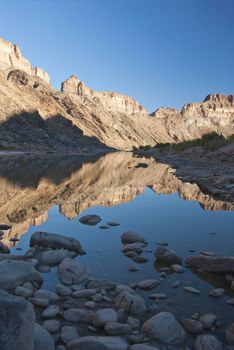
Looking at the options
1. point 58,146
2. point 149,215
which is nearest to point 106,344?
point 149,215

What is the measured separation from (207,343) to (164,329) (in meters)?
0.54

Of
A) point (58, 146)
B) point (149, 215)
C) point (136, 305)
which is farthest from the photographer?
point (58, 146)

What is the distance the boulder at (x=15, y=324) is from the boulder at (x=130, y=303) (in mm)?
2020

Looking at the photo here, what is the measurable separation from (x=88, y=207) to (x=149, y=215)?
2410 mm

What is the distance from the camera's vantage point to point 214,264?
6.98m

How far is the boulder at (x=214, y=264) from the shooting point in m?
6.86

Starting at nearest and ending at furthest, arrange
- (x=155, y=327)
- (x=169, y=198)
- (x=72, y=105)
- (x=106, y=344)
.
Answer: (x=106, y=344) → (x=155, y=327) → (x=169, y=198) → (x=72, y=105)

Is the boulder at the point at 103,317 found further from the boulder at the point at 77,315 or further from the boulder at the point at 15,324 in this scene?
the boulder at the point at 15,324

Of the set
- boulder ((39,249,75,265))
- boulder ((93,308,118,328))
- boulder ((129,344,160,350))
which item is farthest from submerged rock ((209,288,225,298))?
boulder ((39,249,75,265))

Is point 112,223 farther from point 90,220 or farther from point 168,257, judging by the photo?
point 168,257

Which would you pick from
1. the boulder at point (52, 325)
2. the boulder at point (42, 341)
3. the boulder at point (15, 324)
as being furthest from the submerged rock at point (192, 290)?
the boulder at point (15, 324)

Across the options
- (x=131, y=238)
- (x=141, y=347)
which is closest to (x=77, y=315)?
(x=141, y=347)

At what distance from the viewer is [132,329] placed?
4777 mm

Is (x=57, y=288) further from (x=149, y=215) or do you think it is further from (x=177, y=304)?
(x=149, y=215)
